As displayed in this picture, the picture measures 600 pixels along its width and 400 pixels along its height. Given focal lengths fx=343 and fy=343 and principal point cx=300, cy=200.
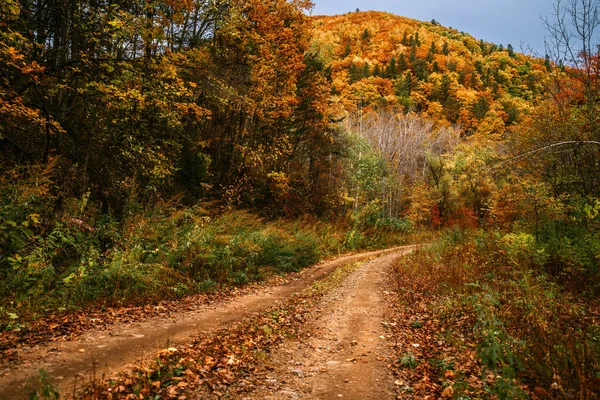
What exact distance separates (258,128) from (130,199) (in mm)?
10371

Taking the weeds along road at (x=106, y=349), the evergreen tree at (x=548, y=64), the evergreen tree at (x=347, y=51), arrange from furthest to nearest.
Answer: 1. the evergreen tree at (x=347, y=51)
2. the evergreen tree at (x=548, y=64)
3. the weeds along road at (x=106, y=349)

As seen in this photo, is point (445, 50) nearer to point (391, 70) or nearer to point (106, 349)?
point (391, 70)

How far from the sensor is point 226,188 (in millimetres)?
17250

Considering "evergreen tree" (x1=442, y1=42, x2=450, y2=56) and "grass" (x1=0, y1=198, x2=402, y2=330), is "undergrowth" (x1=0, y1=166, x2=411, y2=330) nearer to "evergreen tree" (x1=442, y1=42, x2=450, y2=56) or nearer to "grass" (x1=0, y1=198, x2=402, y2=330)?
"grass" (x1=0, y1=198, x2=402, y2=330)

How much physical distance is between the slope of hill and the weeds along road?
3723cm

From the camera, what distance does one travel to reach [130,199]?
10.8 m

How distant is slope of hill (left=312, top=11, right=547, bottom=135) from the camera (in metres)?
53.0

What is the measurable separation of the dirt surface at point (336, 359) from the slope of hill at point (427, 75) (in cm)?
3585

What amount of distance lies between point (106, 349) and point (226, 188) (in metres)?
12.3

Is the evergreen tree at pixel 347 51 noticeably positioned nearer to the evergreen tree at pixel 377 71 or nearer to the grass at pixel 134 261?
the evergreen tree at pixel 377 71

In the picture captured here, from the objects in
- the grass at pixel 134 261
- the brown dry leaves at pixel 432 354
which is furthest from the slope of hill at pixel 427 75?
the brown dry leaves at pixel 432 354

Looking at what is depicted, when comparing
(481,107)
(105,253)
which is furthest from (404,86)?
(105,253)

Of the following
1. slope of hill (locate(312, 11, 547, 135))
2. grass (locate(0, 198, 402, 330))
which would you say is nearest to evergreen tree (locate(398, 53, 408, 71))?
slope of hill (locate(312, 11, 547, 135))

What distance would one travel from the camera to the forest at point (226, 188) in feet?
21.2
